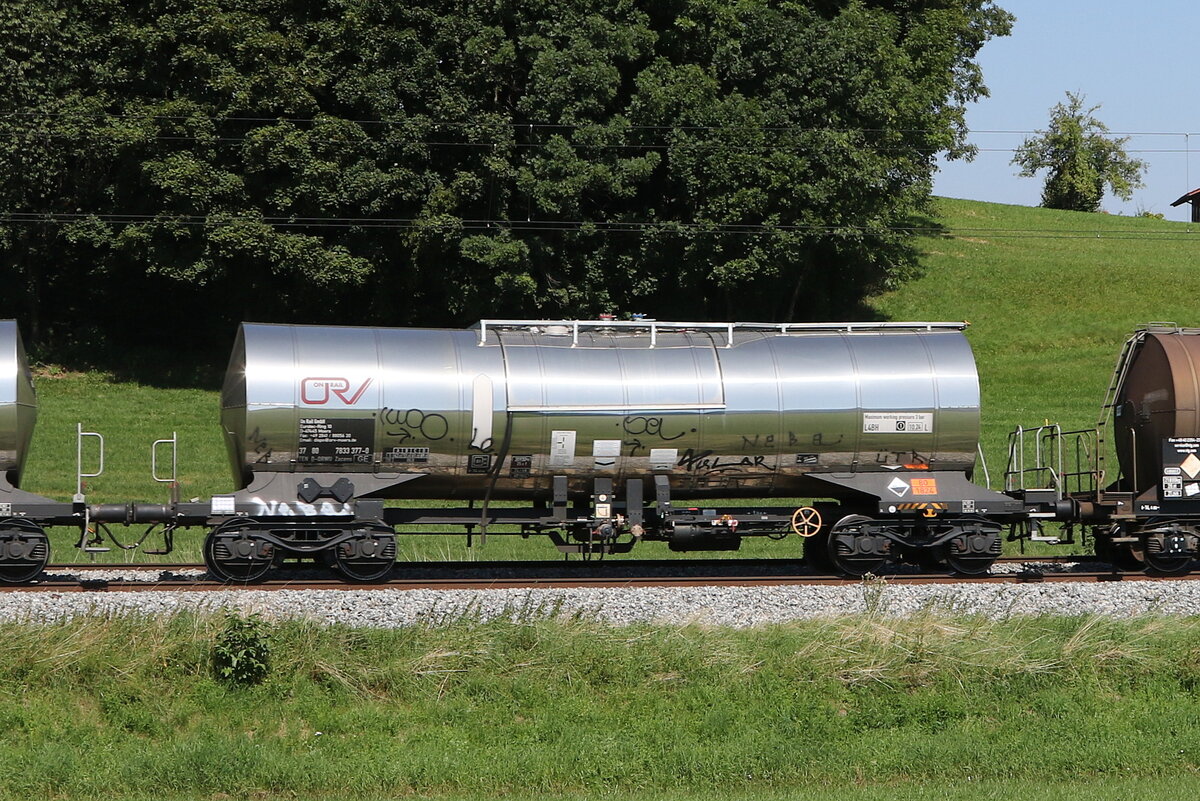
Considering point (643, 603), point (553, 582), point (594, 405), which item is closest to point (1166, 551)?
point (643, 603)

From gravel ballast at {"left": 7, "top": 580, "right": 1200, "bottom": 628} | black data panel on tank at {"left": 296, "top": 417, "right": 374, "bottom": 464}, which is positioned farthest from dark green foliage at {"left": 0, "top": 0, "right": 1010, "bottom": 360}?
gravel ballast at {"left": 7, "top": 580, "right": 1200, "bottom": 628}

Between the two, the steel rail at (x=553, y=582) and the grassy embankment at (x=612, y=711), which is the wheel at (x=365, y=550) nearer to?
the steel rail at (x=553, y=582)

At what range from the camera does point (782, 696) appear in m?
13.8

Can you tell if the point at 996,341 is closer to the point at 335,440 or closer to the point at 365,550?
the point at 365,550

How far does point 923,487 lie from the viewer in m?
19.8

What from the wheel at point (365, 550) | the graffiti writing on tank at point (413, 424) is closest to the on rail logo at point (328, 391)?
the graffiti writing on tank at point (413, 424)

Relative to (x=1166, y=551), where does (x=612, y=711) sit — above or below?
below

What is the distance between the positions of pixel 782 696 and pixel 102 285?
1534 inches

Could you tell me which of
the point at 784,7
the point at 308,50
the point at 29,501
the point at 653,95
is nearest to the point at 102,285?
the point at 308,50

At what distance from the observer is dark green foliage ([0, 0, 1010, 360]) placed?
39.0 m

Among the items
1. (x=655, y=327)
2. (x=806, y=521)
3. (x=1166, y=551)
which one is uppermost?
(x=655, y=327)

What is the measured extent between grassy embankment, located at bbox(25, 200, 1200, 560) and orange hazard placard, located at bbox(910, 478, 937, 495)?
296 inches

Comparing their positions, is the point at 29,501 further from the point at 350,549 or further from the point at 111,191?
the point at 111,191

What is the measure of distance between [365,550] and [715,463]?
525 cm
